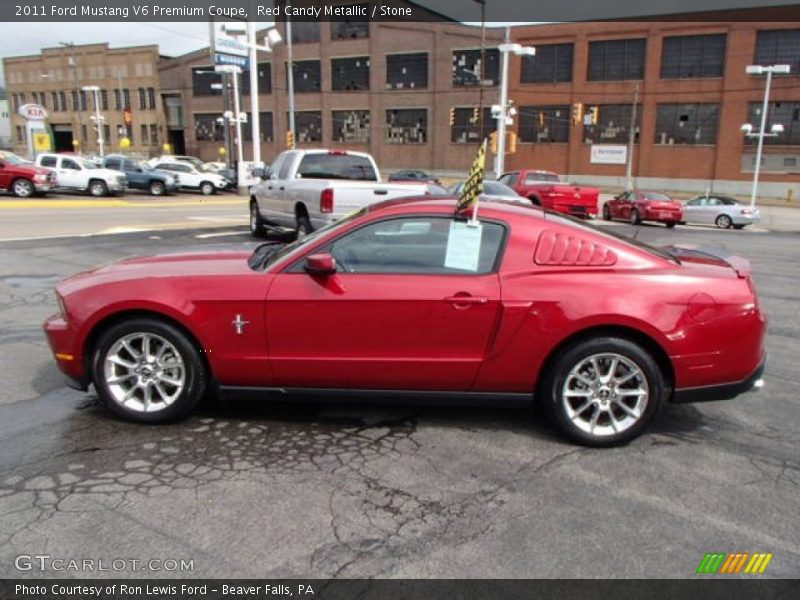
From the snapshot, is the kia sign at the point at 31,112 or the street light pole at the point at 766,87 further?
the kia sign at the point at 31,112

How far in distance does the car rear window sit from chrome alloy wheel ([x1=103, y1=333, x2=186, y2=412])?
27.2 feet

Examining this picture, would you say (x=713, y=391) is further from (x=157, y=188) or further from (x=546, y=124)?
(x=546, y=124)

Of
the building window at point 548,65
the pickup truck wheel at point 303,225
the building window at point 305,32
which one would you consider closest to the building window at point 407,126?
the building window at point 548,65

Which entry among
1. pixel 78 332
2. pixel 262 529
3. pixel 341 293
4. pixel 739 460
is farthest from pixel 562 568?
pixel 78 332

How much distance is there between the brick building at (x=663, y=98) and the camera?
49750 mm

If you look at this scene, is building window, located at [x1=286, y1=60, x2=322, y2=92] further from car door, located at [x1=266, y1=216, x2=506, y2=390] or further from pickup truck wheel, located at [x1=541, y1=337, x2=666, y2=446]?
pickup truck wheel, located at [x1=541, y1=337, x2=666, y2=446]

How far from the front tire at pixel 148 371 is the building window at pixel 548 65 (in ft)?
188

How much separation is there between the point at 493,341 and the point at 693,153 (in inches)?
2200

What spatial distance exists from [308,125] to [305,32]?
9.17 m

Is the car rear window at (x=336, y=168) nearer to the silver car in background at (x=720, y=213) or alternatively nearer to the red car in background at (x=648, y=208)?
the red car in background at (x=648, y=208)

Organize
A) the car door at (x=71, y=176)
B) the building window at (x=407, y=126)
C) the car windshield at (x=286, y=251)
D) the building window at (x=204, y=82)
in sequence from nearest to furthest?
the car windshield at (x=286, y=251) → the car door at (x=71, y=176) → the building window at (x=407, y=126) → the building window at (x=204, y=82)

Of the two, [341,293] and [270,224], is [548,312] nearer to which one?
[341,293]
